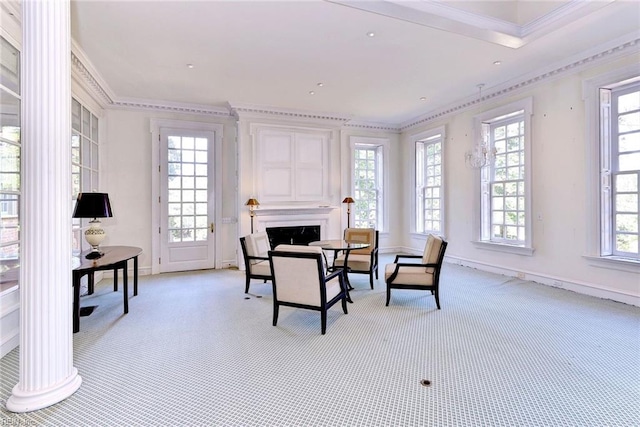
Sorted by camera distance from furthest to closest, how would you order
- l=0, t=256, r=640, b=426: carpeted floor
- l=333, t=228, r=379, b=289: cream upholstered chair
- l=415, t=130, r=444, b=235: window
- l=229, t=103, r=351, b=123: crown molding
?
1. l=415, t=130, r=444, b=235: window
2. l=229, t=103, r=351, b=123: crown molding
3. l=333, t=228, r=379, b=289: cream upholstered chair
4. l=0, t=256, r=640, b=426: carpeted floor

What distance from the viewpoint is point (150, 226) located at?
18.7ft

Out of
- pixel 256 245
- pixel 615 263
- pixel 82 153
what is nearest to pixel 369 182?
pixel 256 245

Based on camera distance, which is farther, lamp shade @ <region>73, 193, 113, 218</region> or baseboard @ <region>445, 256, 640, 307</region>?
baseboard @ <region>445, 256, 640, 307</region>

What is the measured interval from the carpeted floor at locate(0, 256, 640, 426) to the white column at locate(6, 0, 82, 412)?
0.72 ft

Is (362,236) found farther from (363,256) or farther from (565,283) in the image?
(565,283)

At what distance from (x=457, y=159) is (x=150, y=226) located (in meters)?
5.85

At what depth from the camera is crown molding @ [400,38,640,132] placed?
374 cm

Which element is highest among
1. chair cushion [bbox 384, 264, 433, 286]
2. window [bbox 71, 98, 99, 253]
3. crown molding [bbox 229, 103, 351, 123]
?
crown molding [bbox 229, 103, 351, 123]

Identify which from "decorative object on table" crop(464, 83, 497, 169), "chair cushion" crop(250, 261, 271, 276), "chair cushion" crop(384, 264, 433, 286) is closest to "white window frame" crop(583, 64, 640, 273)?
"decorative object on table" crop(464, 83, 497, 169)

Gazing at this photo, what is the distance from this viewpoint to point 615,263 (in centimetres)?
387

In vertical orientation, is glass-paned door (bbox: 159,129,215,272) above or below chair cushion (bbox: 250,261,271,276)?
above

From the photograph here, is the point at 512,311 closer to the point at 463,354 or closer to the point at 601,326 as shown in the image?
the point at 601,326

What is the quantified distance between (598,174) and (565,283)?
1511 mm

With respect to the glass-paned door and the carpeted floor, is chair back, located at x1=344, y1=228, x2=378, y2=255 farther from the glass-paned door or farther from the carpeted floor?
the glass-paned door
